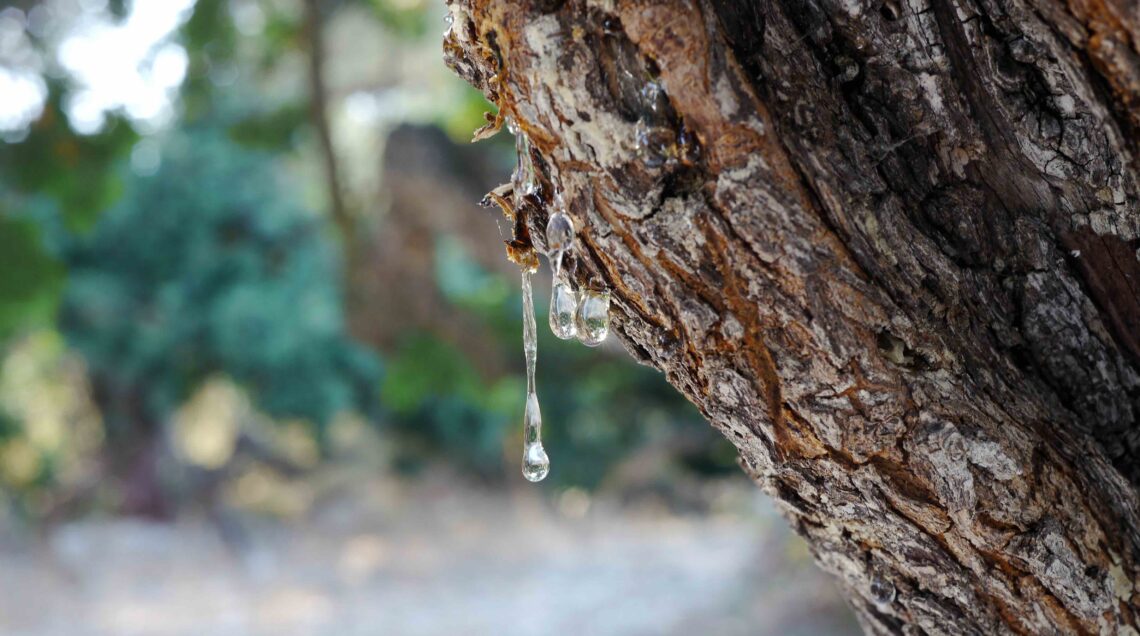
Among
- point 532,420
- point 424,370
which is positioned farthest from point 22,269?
point 532,420

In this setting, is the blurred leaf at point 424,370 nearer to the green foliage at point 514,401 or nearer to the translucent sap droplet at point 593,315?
the green foliage at point 514,401

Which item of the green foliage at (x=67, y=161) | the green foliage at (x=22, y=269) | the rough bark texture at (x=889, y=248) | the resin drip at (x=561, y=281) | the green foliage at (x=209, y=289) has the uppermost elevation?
the green foliage at (x=209, y=289)

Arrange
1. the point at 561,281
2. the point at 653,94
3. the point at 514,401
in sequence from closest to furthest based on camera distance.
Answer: the point at 653,94 → the point at 561,281 → the point at 514,401

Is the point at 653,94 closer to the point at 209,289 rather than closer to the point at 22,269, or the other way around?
the point at 22,269

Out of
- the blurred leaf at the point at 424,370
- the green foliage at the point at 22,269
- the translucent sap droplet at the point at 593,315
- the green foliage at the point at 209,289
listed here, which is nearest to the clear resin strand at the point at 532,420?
the translucent sap droplet at the point at 593,315

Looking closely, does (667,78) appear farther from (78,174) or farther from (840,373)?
(78,174)

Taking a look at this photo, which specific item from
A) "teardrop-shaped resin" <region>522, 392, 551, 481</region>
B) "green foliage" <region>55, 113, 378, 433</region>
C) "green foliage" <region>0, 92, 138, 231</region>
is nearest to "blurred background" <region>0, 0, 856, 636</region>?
"green foliage" <region>55, 113, 378, 433</region>

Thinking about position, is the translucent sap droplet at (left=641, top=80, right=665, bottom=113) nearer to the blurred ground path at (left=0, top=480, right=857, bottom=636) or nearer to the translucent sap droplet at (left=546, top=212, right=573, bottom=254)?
the translucent sap droplet at (left=546, top=212, right=573, bottom=254)
